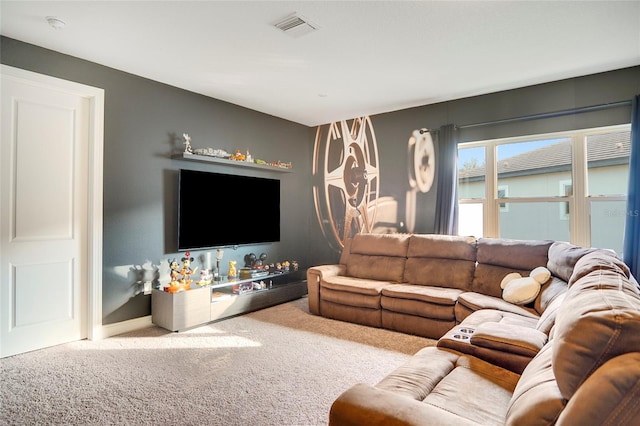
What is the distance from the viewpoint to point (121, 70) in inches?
140

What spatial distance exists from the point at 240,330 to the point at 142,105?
2.54 meters

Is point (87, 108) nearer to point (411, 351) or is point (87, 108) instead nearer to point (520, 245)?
point (411, 351)

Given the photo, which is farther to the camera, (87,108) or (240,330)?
(240,330)

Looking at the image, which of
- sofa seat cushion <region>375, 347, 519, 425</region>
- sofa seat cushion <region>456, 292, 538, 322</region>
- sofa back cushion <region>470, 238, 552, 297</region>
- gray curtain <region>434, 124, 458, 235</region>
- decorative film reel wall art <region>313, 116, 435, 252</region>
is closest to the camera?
sofa seat cushion <region>375, 347, 519, 425</region>

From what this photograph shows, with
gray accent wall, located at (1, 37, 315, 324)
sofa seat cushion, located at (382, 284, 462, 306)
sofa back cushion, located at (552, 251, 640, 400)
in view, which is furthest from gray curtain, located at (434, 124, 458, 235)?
sofa back cushion, located at (552, 251, 640, 400)

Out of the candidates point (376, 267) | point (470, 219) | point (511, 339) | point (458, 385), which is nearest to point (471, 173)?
point (470, 219)

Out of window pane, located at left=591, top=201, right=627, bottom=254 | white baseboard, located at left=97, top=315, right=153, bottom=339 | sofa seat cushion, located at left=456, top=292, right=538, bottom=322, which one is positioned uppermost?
window pane, located at left=591, top=201, right=627, bottom=254

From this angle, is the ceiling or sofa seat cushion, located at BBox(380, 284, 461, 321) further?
sofa seat cushion, located at BBox(380, 284, 461, 321)

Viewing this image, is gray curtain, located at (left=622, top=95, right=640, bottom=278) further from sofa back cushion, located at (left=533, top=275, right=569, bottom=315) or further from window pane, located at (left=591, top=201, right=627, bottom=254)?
sofa back cushion, located at (left=533, top=275, right=569, bottom=315)

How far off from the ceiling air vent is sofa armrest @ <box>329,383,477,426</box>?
245 cm

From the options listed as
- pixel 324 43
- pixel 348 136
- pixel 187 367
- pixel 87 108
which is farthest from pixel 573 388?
pixel 348 136

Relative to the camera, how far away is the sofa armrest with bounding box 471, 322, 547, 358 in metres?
1.79

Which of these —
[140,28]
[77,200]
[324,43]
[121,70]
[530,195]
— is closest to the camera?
[140,28]

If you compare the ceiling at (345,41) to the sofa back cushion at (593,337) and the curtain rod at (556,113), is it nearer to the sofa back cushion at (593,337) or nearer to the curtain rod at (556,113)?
the curtain rod at (556,113)
